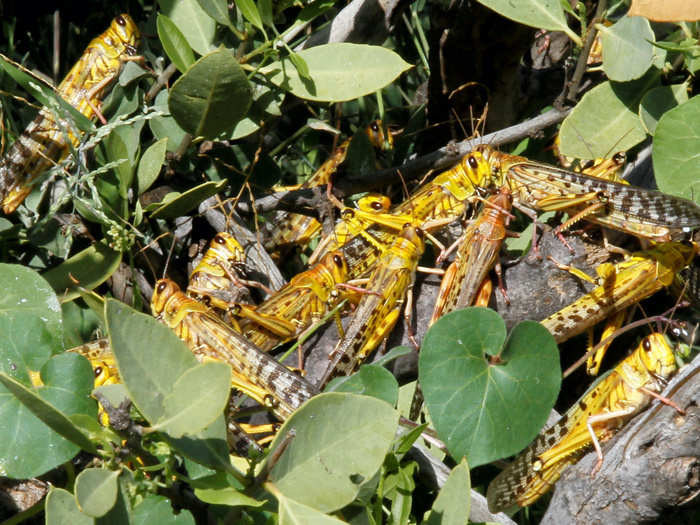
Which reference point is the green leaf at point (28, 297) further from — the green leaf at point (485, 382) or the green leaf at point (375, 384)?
the green leaf at point (485, 382)

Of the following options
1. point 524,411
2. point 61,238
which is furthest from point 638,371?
point 61,238

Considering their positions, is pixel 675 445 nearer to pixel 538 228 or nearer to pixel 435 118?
pixel 538 228

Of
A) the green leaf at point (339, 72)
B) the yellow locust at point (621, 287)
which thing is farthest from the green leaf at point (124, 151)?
the yellow locust at point (621, 287)

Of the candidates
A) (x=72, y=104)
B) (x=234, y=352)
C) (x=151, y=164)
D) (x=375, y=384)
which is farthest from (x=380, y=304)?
(x=72, y=104)

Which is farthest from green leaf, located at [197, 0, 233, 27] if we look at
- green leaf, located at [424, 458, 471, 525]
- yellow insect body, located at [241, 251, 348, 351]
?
green leaf, located at [424, 458, 471, 525]

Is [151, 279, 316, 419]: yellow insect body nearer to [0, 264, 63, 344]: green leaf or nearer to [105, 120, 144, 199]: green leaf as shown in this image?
[105, 120, 144, 199]: green leaf
